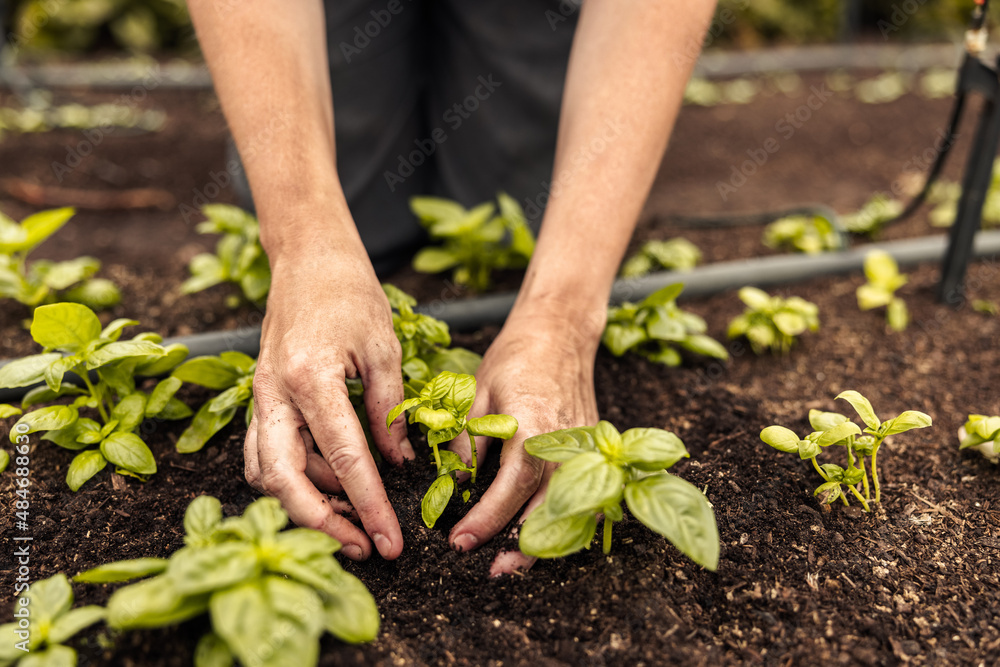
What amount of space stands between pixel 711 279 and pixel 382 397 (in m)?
1.32

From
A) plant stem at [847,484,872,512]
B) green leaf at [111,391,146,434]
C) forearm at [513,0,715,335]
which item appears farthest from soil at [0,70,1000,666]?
forearm at [513,0,715,335]

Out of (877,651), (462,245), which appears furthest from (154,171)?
(877,651)

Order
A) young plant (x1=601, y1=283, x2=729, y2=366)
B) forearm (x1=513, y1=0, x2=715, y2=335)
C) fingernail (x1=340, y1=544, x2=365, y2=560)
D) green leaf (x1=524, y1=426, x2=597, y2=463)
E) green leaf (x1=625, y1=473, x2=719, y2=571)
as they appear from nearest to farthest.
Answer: green leaf (x1=625, y1=473, x2=719, y2=571), green leaf (x1=524, y1=426, x2=597, y2=463), fingernail (x1=340, y1=544, x2=365, y2=560), forearm (x1=513, y1=0, x2=715, y2=335), young plant (x1=601, y1=283, x2=729, y2=366)

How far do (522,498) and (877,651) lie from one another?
1.92 ft

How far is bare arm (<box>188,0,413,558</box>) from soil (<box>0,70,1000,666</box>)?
16 centimetres

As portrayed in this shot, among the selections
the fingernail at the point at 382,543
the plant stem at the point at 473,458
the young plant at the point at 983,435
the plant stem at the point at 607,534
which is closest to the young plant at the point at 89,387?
the fingernail at the point at 382,543

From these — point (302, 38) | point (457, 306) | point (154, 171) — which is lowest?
Answer: point (154, 171)

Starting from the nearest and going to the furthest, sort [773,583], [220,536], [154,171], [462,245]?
[220,536] → [773,583] → [462,245] → [154,171]

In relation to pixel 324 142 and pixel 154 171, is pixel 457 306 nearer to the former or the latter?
pixel 324 142

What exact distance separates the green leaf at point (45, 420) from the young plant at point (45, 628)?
0.39 metres

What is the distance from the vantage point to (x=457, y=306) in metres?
1.84

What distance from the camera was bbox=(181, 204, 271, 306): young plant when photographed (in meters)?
1.69

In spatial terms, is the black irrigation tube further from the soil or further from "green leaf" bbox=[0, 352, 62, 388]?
"green leaf" bbox=[0, 352, 62, 388]

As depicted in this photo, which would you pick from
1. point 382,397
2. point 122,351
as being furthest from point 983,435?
point 122,351
